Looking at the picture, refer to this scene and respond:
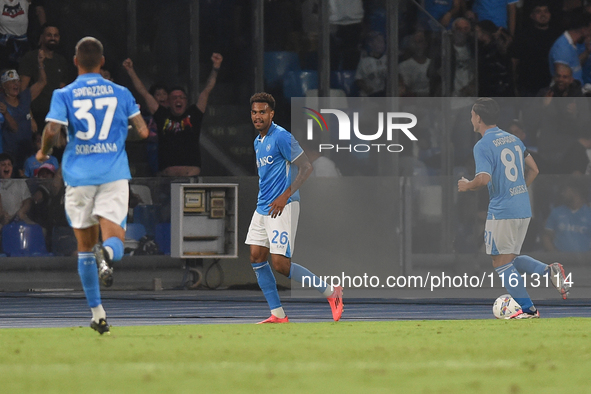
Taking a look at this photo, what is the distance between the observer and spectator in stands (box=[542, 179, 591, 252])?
15.2 metres

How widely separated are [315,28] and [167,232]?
3.76 metres

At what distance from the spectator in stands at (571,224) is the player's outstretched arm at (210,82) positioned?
5.32 meters

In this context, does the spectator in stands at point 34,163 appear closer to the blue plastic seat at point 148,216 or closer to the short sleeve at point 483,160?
the blue plastic seat at point 148,216

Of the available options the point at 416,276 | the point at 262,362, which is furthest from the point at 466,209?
the point at 262,362

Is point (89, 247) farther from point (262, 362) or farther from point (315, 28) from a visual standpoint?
point (315, 28)

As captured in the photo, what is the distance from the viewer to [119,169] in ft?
25.3

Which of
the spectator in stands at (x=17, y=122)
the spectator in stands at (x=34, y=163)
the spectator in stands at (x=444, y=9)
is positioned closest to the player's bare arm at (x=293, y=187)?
the spectator in stands at (x=34, y=163)

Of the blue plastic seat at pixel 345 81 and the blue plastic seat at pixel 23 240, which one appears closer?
the blue plastic seat at pixel 23 240

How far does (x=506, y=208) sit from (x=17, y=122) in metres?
8.23

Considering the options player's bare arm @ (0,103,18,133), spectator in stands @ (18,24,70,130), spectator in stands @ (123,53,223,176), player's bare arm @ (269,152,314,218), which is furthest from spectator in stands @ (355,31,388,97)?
player's bare arm @ (269,152,314,218)

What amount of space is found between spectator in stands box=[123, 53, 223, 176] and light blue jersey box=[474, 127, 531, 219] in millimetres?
6602

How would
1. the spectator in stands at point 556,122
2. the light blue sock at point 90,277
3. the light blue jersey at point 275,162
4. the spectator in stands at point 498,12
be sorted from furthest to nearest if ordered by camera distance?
the spectator in stands at point 498,12
the spectator in stands at point 556,122
the light blue jersey at point 275,162
the light blue sock at point 90,277

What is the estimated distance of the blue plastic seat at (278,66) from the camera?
16219mm

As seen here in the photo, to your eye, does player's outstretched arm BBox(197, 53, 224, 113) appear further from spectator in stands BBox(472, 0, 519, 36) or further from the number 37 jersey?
the number 37 jersey
